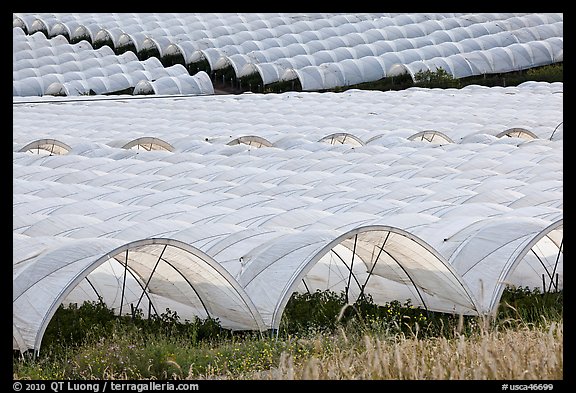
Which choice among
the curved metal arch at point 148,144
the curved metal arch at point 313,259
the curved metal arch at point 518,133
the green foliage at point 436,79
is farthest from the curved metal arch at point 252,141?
the green foliage at point 436,79

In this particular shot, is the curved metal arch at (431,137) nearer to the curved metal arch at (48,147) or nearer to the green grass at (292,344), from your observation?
the curved metal arch at (48,147)

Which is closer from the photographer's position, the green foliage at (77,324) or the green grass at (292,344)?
the green grass at (292,344)

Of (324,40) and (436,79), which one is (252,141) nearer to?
(436,79)

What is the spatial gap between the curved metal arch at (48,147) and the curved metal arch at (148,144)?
8.15 ft

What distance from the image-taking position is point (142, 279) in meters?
19.4

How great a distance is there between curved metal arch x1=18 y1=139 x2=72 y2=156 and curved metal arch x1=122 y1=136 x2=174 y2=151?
249cm

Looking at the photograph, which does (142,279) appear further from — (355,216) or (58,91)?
(58,91)

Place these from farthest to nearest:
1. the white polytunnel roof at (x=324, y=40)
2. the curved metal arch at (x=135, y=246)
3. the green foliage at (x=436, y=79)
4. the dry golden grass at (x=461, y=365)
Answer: the white polytunnel roof at (x=324, y=40) → the green foliage at (x=436, y=79) → the curved metal arch at (x=135, y=246) → the dry golden grass at (x=461, y=365)

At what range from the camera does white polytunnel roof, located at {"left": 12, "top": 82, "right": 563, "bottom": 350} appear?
17.5 m

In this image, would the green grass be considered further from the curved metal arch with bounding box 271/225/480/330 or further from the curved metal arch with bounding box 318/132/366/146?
the curved metal arch with bounding box 318/132/366/146

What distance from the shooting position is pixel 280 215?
22.5 metres

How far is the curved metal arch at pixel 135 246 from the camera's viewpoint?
610 inches

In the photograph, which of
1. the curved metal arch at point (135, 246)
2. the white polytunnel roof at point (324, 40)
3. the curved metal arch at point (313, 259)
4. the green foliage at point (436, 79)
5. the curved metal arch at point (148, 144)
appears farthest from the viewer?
the white polytunnel roof at point (324, 40)
